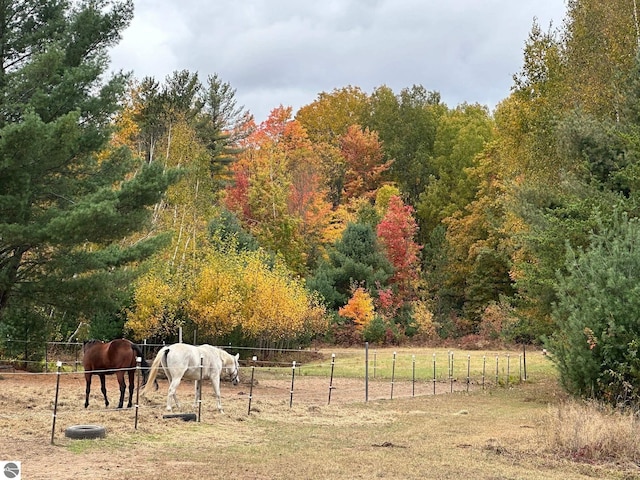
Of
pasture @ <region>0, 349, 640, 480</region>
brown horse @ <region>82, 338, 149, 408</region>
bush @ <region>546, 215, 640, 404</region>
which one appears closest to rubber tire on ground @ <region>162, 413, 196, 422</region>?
pasture @ <region>0, 349, 640, 480</region>

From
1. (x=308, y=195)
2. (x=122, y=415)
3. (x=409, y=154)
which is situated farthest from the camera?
(x=409, y=154)

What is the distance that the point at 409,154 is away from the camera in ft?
180

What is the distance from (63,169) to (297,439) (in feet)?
33.7

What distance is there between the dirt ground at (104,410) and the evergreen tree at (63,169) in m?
2.69

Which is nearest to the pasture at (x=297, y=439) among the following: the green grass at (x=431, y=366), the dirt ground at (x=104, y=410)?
the dirt ground at (x=104, y=410)

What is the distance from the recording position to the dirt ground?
28.1ft

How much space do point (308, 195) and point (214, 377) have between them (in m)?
32.3

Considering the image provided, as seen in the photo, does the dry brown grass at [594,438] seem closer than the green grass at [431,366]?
Yes

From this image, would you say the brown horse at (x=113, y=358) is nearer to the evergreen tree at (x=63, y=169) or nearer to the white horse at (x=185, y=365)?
the white horse at (x=185, y=365)

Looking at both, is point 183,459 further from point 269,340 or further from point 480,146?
point 480,146

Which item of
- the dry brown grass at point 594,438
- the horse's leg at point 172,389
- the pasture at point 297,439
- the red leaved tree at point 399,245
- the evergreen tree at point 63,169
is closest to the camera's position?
the pasture at point 297,439

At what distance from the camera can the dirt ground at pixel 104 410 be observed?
855 cm

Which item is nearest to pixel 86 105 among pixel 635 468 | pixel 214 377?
pixel 214 377

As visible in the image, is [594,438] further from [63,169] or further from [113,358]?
[63,169]
